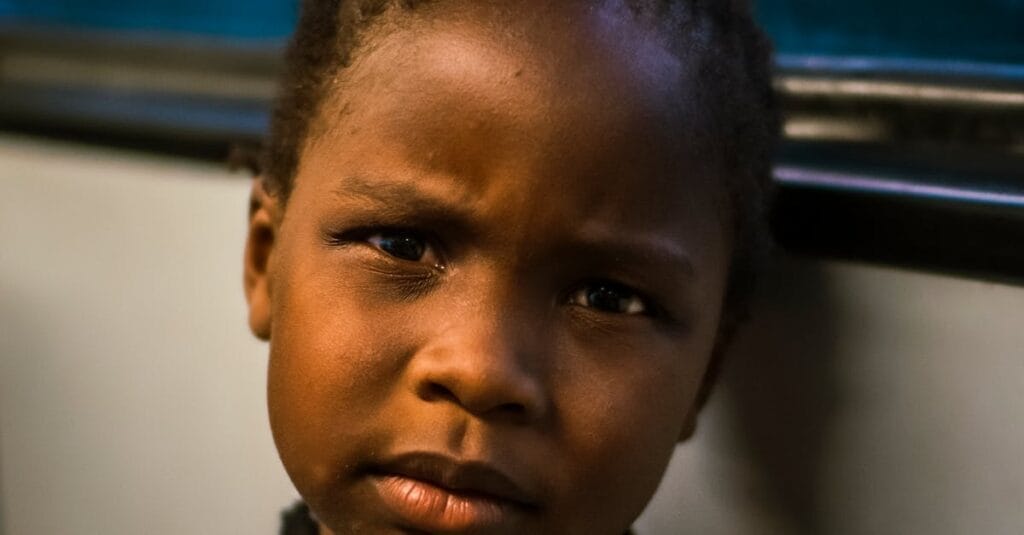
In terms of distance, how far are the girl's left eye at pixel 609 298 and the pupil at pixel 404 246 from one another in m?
0.09

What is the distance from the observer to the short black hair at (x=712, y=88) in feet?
2.15

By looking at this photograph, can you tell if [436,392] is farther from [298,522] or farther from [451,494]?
[298,522]

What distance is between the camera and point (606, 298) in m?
0.64

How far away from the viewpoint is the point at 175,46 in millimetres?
1220

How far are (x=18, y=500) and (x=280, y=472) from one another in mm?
367

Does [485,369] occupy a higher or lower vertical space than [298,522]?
higher

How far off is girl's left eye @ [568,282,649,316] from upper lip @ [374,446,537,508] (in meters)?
0.11

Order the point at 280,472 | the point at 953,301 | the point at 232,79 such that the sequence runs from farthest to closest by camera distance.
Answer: the point at 232,79, the point at 280,472, the point at 953,301

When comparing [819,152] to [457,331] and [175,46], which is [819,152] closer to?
[457,331]

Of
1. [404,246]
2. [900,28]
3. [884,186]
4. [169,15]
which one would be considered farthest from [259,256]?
[169,15]

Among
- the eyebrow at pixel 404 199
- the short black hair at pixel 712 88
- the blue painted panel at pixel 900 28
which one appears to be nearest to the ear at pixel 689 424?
the short black hair at pixel 712 88

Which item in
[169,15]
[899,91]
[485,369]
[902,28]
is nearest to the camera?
[485,369]

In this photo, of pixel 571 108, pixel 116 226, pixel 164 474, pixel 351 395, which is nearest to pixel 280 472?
pixel 164 474

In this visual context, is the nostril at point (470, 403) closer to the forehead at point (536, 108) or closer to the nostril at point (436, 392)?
the nostril at point (436, 392)
